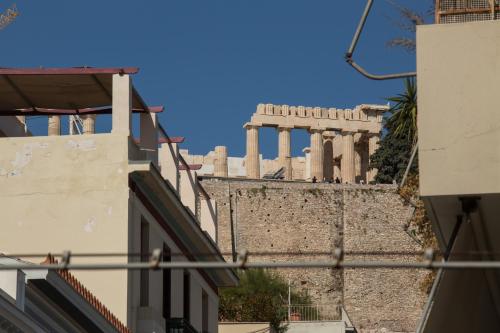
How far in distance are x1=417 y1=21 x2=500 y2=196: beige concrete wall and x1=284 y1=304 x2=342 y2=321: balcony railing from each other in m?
42.5

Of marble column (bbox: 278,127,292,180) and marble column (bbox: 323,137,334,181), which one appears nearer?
marble column (bbox: 278,127,292,180)

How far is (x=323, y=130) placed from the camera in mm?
99125

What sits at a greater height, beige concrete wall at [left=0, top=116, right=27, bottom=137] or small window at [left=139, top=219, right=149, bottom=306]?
beige concrete wall at [left=0, top=116, right=27, bottom=137]

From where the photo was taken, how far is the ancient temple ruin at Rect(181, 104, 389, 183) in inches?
3765

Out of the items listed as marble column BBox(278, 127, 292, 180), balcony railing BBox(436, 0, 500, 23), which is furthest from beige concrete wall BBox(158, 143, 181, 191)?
marble column BBox(278, 127, 292, 180)

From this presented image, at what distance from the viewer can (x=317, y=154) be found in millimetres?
96125

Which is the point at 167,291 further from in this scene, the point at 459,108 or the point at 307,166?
the point at 307,166

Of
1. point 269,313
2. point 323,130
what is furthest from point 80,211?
point 323,130

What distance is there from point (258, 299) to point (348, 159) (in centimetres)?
4366

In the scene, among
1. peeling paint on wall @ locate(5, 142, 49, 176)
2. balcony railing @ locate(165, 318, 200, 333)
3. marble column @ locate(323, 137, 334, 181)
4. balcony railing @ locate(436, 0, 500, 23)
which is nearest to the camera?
balcony railing @ locate(436, 0, 500, 23)

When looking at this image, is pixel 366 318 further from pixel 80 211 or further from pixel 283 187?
pixel 80 211

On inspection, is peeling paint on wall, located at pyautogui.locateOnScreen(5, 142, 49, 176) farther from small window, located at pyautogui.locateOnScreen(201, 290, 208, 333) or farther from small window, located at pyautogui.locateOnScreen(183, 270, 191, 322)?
small window, located at pyautogui.locateOnScreen(201, 290, 208, 333)

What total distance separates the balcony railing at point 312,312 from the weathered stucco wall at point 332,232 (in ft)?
4.83

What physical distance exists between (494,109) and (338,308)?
2301 inches
